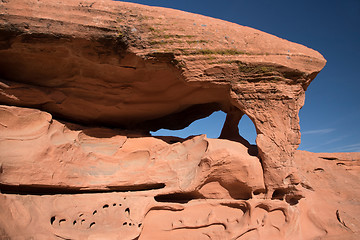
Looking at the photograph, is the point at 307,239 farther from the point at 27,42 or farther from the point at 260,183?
the point at 27,42

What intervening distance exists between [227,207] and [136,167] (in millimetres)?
1349

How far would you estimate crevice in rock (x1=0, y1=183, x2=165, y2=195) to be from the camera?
287 centimetres

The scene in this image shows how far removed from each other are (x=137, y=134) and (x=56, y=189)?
140 cm

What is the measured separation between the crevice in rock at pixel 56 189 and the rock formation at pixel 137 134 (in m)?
0.02

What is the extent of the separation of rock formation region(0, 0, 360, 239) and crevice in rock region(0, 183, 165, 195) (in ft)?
0.05

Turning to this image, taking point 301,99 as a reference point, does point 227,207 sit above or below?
below

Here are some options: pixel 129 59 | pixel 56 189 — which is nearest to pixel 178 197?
pixel 56 189

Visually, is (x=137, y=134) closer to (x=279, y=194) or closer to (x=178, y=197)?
(x=178, y=197)

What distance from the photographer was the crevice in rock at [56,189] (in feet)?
9.41

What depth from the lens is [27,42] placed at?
2850 millimetres

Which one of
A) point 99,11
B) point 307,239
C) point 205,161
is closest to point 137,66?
point 99,11

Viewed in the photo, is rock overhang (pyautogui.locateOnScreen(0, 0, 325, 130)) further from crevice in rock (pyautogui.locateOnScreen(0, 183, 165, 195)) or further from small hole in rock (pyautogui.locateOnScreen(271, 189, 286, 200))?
small hole in rock (pyautogui.locateOnScreen(271, 189, 286, 200))

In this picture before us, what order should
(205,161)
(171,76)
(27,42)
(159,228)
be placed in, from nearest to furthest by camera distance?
(27,42) → (159,228) → (205,161) → (171,76)

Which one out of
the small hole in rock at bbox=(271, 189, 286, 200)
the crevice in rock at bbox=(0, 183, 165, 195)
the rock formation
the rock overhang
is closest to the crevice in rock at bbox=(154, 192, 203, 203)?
the rock formation
